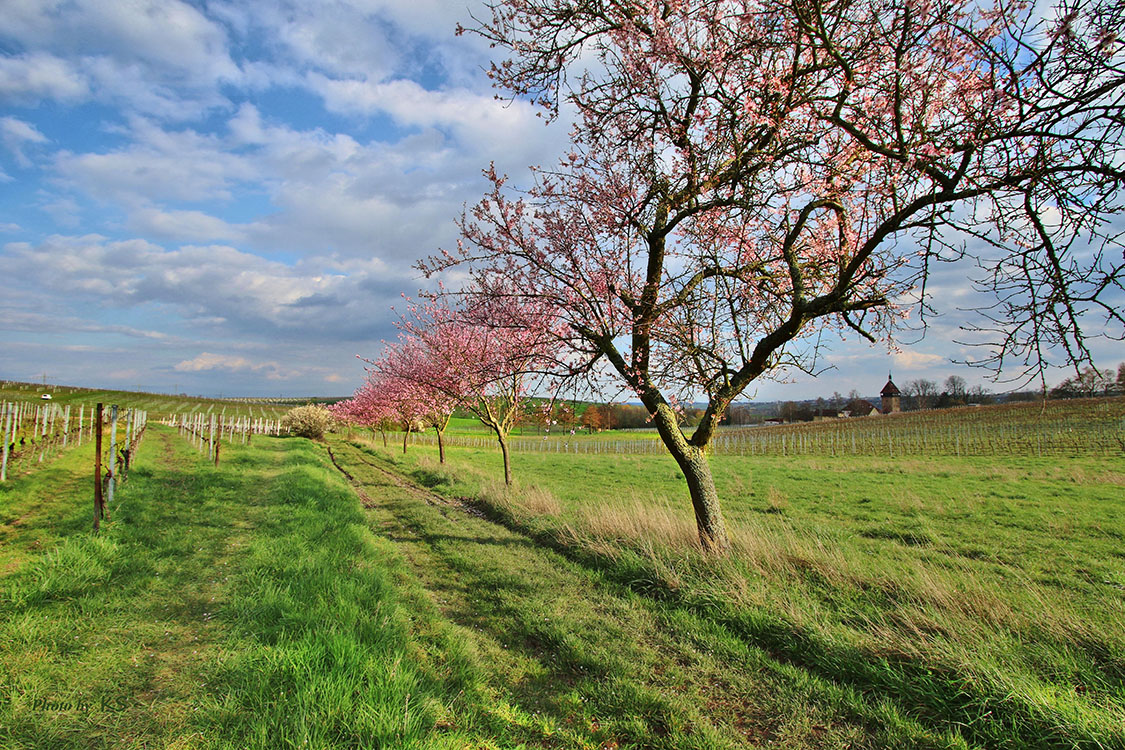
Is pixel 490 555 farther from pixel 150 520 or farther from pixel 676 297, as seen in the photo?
pixel 150 520

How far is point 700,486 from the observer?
6.71m

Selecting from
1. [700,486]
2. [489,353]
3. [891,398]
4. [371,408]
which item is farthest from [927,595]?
[891,398]

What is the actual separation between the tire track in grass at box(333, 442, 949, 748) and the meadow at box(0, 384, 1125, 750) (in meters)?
0.02

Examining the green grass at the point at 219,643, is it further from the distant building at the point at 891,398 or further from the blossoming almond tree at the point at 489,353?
the distant building at the point at 891,398

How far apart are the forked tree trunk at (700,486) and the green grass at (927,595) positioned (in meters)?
0.30

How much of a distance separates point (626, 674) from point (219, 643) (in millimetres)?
3781

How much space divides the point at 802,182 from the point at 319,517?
989cm

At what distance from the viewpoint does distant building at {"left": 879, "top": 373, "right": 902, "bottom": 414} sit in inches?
3206

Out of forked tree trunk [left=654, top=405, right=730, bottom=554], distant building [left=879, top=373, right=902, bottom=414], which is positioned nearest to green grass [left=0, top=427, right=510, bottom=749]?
forked tree trunk [left=654, top=405, right=730, bottom=554]

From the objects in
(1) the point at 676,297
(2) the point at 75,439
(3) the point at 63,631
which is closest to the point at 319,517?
(3) the point at 63,631

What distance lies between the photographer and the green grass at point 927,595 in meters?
3.50

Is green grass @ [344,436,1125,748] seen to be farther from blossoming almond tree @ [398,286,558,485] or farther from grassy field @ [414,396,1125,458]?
grassy field @ [414,396,1125,458]

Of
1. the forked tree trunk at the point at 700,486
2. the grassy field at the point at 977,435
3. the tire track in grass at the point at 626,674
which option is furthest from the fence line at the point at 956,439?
the tire track in grass at the point at 626,674

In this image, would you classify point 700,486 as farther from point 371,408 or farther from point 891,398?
point 891,398
